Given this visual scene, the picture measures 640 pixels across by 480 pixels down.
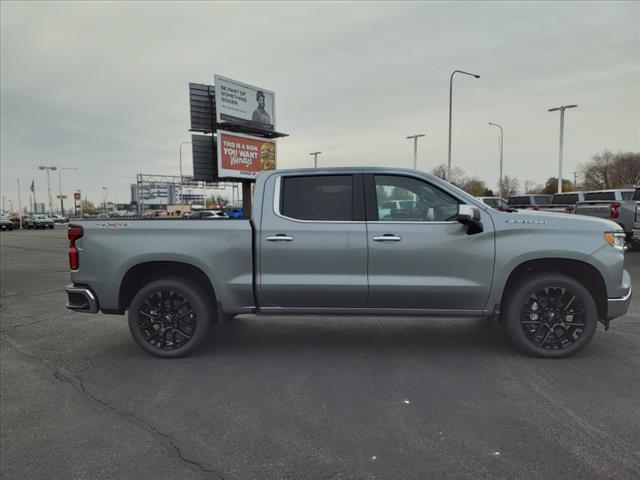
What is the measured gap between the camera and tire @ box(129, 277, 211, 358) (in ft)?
15.4

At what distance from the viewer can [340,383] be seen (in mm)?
4016

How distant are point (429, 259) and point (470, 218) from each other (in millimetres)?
563

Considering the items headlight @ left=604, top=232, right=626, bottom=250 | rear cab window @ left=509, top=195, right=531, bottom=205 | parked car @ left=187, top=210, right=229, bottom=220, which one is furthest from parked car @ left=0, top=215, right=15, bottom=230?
headlight @ left=604, top=232, right=626, bottom=250

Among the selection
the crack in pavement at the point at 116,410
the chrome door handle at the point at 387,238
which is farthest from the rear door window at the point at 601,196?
the crack in pavement at the point at 116,410

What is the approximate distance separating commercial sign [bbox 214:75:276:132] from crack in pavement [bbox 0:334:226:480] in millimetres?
20301

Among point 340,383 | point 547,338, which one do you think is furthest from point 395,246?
point 547,338

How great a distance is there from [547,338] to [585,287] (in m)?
0.68

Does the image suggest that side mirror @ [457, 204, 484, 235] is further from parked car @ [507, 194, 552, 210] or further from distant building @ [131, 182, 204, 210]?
distant building @ [131, 182, 204, 210]

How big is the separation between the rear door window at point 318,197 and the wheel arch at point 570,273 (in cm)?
179

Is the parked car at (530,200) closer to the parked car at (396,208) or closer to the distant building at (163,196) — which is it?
the parked car at (396,208)

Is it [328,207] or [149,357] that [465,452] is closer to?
[328,207]

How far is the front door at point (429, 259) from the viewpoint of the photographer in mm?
4434

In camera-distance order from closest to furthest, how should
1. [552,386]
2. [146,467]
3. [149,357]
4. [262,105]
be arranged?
[146,467]
[552,386]
[149,357]
[262,105]

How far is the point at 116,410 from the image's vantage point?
141 inches
